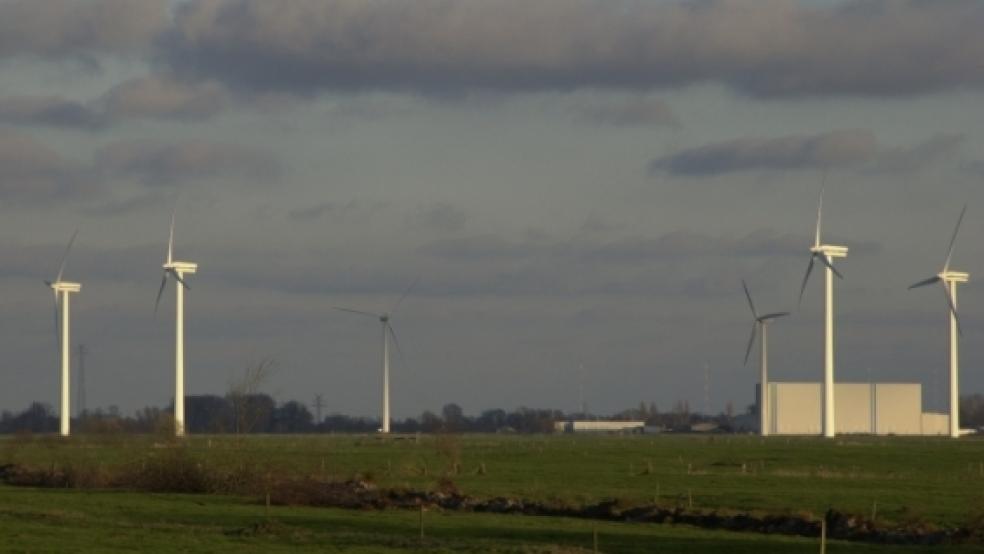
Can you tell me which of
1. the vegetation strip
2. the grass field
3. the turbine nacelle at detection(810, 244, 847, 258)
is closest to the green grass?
the grass field

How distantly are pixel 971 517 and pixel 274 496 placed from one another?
92.0 feet

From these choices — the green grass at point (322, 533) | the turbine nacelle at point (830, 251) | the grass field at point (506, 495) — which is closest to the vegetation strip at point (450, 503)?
the grass field at point (506, 495)

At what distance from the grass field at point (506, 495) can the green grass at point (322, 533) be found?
2.6 inches

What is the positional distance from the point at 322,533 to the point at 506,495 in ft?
63.2

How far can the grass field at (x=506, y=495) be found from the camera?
49.7m

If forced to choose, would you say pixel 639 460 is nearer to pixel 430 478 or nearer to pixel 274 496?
pixel 430 478

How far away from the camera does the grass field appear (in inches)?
1957

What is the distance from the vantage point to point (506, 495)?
7062 centimetres

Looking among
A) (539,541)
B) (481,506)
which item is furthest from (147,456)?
(539,541)

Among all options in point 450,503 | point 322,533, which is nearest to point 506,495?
point 450,503

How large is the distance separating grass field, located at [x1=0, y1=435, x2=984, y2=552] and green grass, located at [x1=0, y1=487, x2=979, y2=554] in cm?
7

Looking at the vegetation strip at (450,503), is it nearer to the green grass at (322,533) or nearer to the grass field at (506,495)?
the grass field at (506,495)

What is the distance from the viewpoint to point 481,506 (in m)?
64.8

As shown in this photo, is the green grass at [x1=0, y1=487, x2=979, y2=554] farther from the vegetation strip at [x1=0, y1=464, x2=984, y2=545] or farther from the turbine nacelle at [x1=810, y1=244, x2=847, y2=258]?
the turbine nacelle at [x1=810, y1=244, x2=847, y2=258]
